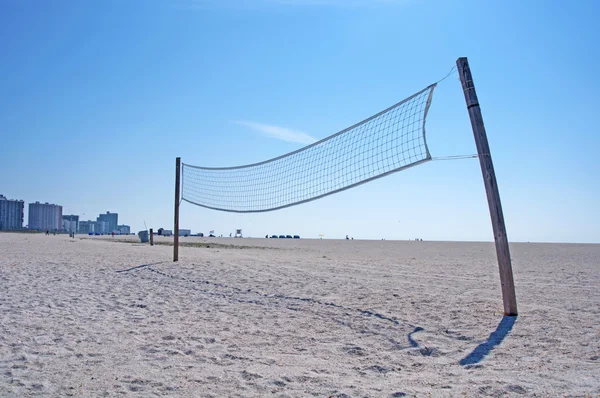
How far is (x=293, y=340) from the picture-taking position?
13.9 ft

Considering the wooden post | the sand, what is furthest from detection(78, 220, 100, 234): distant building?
the wooden post

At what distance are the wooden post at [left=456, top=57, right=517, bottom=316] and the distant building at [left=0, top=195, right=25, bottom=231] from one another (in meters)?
145

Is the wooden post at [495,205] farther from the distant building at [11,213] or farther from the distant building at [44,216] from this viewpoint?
the distant building at [44,216]

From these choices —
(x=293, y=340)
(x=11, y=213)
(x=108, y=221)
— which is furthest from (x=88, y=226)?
(x=293, y=340)

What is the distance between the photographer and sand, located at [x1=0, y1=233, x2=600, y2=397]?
3.03m

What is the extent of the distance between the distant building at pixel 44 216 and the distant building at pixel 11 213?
4.42 m

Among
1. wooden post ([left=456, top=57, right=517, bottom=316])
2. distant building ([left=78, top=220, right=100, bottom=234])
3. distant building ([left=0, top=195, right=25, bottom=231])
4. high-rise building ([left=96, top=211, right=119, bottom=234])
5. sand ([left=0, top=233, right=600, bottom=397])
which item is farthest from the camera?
high-rise building ([left=96, top=211, right=119, bottom=234])

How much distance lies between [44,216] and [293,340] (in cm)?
16079

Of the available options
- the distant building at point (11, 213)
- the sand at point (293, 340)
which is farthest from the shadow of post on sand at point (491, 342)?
the distant building at point (11, 213)

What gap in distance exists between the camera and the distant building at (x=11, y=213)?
12781 cm

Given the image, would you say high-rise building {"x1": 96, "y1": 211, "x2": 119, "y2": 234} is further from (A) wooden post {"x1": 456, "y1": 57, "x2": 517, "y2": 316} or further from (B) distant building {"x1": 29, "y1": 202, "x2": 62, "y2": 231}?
(A) wooden post {"x1": 456, "y1": 57, "x2": 517, "y2": 316}

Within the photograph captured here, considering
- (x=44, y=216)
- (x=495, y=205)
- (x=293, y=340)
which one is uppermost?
(x=44, y=216)

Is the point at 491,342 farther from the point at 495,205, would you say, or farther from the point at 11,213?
the point at 11,213

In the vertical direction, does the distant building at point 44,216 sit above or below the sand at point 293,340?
above
